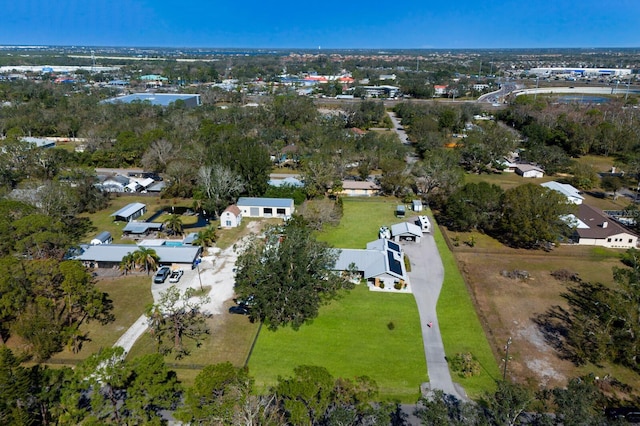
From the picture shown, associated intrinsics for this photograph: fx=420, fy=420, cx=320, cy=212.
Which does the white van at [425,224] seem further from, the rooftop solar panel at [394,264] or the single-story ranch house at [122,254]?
the single-story ranch house at [122,254]

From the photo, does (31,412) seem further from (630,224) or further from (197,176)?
(630,224)

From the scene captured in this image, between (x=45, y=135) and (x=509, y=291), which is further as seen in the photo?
(x=45, y=135)

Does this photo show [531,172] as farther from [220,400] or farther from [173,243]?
[220,400]

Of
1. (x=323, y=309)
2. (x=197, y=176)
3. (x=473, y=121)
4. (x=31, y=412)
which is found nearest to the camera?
(x=31, y=412)

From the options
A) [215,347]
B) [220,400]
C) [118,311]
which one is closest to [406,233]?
[215,347]

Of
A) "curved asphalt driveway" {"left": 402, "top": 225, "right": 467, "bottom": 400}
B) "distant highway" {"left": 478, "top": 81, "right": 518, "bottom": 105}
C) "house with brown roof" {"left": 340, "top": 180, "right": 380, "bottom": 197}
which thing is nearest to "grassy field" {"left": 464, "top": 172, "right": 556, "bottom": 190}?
"house with brown roof" {"left": 340, "top": 180, "right": 380, "bottom": 197}

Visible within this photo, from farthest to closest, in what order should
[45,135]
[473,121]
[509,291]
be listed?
1. [473,121]
2. [45,135]
3. [509,291]

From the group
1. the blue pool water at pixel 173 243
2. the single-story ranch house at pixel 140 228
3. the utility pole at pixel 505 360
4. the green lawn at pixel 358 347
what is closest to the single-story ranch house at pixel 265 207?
the single-story ranch house at pixel 140 228

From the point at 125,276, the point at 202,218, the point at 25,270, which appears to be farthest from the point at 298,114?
the point at 25,270
